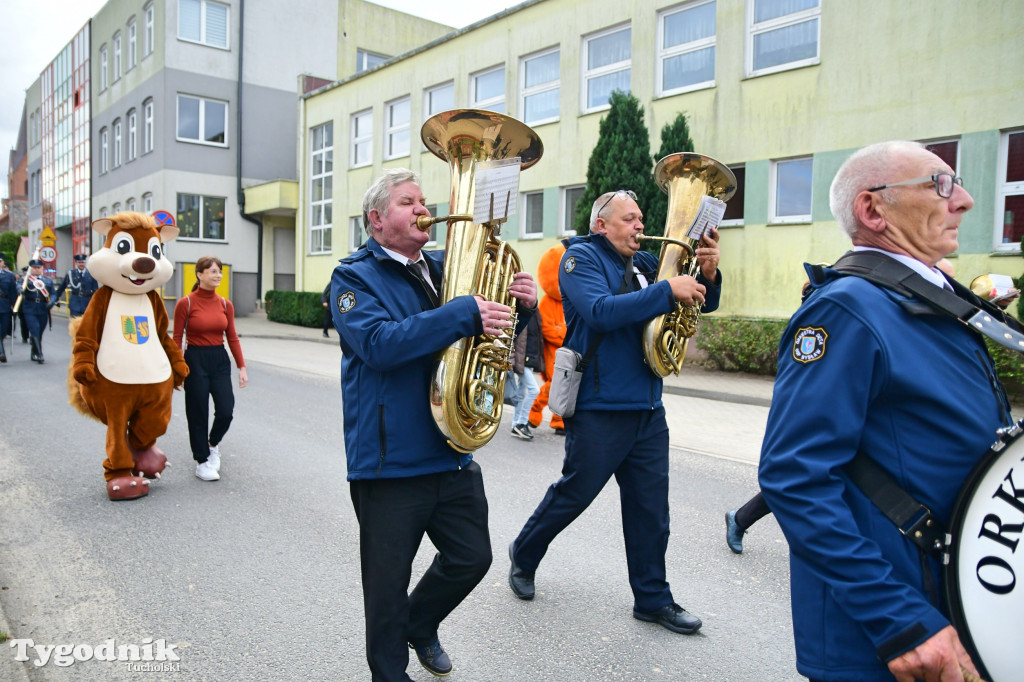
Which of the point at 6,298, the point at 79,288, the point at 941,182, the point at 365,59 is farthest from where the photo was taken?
the point at 365,59

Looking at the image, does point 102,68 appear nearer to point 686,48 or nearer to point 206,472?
point 686,48

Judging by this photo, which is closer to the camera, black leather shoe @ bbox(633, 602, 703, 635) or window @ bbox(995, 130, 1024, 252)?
black leather shoe @ bbox(633, 602, 703, 635)

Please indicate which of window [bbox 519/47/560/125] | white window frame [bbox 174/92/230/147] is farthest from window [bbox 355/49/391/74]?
window [bbox 519/47/560/125]

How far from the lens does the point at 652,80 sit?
16.0 metres

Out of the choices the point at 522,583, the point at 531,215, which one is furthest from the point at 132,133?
the point at 522,583

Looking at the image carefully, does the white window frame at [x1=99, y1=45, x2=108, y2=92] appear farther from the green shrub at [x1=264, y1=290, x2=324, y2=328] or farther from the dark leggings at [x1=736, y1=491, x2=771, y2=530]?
the dark leggings at [x1=736, y1=491, x2=771, y2=530]

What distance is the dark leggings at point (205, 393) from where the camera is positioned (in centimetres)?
616

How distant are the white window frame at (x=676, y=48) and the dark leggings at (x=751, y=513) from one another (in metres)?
12.2

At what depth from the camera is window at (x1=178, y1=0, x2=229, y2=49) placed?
97.9 feet

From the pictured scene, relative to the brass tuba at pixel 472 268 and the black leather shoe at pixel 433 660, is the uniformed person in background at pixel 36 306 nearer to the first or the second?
the black leather shoe at pixel 433 660

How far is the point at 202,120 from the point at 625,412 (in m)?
30.9

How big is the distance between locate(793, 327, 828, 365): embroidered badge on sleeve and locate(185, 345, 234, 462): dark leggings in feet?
17.6

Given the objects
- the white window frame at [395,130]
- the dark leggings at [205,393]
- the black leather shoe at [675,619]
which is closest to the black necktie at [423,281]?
the black leather shoe at [675,619]

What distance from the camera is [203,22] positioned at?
1182 inches
